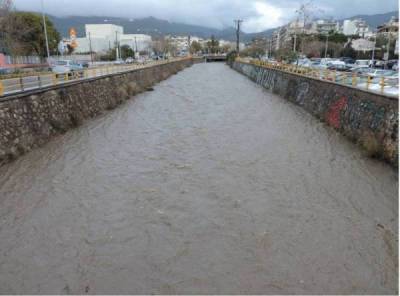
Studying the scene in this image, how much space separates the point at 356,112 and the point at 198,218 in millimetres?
10053

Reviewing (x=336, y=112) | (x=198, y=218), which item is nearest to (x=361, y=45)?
(x=336, y=112)

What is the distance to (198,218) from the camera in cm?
845

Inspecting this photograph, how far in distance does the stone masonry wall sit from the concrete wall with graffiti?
40.9ft

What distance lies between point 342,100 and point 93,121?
42.2 feet

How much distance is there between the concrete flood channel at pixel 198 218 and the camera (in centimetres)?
638

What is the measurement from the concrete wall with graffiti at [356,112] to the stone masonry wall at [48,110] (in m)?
12.5

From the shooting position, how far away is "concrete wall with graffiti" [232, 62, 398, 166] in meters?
12.2

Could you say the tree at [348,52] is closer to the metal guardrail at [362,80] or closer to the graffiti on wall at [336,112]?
the metal guardrail at [362,80]

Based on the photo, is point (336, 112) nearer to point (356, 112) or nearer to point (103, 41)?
point (356, 112)

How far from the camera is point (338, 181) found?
35.3 feet

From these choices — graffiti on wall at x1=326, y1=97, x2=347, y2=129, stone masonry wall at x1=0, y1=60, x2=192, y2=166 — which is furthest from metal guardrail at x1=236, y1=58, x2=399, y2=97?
stone masonry wall at x1=0, y1=60, x2=192, y2=166

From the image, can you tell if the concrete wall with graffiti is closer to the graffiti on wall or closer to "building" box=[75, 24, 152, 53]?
the graffiti on wall

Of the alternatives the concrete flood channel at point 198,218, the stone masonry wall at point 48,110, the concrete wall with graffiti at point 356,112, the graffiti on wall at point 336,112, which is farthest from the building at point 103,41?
the concrete flood channel at point 198,218

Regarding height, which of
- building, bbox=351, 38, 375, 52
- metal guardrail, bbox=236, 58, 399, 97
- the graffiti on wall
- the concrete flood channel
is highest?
building, bbox=351, 38, 375, 52
